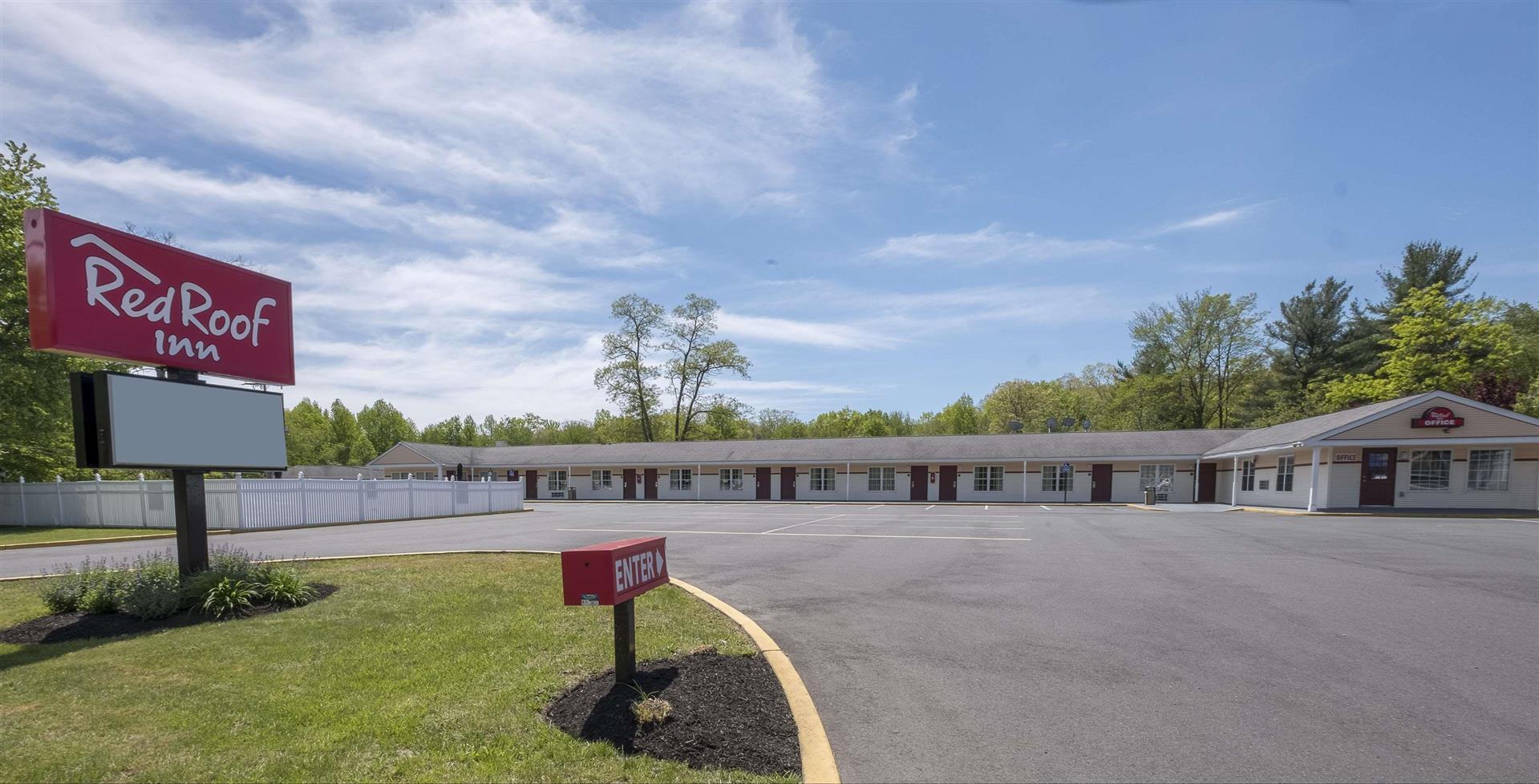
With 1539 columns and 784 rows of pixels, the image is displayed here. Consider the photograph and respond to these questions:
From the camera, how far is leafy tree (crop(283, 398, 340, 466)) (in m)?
64.1

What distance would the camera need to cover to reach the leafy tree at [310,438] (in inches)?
2522

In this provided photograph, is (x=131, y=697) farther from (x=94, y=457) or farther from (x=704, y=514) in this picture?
(x=704, y=514)

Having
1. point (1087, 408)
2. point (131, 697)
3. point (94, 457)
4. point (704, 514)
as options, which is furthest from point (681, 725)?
point (1087, 408)

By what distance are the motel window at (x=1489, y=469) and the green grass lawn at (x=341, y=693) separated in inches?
1255

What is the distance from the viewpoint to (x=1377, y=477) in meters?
25.9

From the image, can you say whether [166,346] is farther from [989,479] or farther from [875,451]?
[989,479]

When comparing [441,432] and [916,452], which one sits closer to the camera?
[916,452]

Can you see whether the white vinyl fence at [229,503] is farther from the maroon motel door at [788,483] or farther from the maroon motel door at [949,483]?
the maroon motel door at [949,483]

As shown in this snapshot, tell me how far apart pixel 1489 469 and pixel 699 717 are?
111 feet

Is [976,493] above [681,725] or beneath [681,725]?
beneath

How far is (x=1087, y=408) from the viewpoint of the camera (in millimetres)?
65562

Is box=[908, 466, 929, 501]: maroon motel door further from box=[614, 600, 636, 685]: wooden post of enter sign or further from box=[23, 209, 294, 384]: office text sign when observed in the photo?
box=[614, 600, 636, 685]: wooden post of enter sign

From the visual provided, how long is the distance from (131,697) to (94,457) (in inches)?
150

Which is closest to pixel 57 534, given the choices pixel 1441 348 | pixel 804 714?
pixel 804 714
